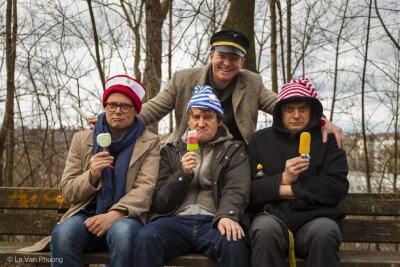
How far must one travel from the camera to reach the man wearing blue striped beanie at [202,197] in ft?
11.0

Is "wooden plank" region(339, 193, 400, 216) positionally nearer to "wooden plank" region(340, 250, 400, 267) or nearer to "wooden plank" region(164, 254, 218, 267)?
"wooden plank" region(340, 250, 400, 267)

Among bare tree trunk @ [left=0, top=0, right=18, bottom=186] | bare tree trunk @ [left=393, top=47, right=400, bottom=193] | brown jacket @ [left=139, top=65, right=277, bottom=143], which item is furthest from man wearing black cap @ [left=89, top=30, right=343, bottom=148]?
bare tree trunk @ [left=393, top=47, right=400, bottom=193]

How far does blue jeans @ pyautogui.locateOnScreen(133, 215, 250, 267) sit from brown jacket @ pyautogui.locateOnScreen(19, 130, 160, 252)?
236 mm

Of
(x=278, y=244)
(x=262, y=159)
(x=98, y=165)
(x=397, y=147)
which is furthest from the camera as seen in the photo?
(x=397, y=147)

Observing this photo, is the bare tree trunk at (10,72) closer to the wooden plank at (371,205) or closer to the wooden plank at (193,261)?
the wooden plank at (193,261)

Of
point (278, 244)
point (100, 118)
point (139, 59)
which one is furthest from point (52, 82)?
point (278, 244)

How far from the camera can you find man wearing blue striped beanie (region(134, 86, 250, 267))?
11.0 ft

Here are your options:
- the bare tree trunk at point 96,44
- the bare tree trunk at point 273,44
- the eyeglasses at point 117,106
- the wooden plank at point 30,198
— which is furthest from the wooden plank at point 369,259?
the bare tree trunk at point 96,44

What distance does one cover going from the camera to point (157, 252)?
336 cm

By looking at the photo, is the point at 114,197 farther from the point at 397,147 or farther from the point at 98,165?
the point at 397,147

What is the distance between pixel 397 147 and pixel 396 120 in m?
0.61

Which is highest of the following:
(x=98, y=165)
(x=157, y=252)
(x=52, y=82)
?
(x=52, y=82)

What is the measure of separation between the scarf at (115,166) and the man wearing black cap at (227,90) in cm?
47

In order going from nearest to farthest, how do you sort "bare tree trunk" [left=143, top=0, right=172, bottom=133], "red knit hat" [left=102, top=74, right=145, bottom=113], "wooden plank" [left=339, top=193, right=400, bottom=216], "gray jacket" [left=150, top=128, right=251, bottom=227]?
"gray jacket" [left=150, top=128, right=251, bottom=227]
"red knit hat" [left=102, top=74, right=145, bottom=113]
"wooden plank" [left=339, top=193, right=400, bottom=216]
"bare tree trunk" [left=143, top=0, right=172, bottom=133]
